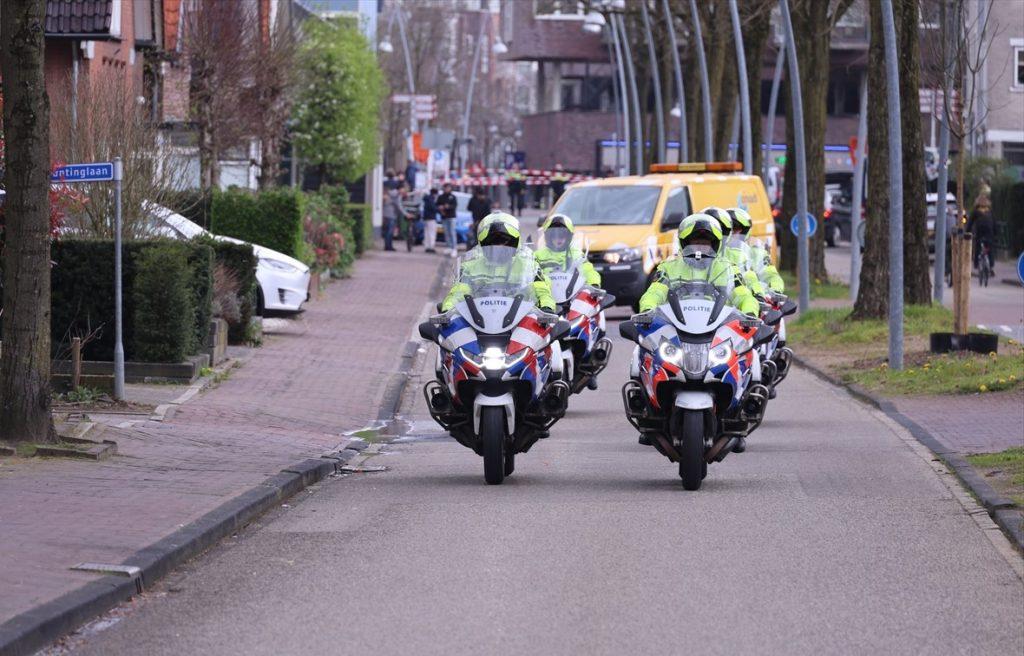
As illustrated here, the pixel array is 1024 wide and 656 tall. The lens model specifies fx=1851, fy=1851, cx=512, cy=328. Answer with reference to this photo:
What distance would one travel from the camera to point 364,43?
46.5 m

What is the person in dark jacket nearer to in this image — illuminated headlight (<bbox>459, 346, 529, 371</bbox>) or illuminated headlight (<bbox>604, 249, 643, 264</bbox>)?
illuminated headlight (<bbox>604, 249, 643, 264</bbox>)

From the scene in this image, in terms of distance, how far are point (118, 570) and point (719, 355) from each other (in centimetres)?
451

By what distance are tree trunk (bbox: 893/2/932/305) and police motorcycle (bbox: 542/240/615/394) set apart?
8.15 m

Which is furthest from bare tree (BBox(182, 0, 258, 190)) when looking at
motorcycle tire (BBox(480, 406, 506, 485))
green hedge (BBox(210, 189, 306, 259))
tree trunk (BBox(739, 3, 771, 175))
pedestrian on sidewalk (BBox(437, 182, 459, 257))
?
motorcycle tire (BBox(480, 406, 506, 485))

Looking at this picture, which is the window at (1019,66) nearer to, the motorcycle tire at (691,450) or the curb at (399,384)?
the curb at (399,384)

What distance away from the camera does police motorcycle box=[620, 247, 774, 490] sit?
1141cm

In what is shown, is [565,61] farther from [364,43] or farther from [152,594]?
[152,594]

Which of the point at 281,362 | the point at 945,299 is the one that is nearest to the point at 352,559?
the point at 281,362

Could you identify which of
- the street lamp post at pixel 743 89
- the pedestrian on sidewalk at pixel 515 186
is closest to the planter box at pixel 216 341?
the street lamp post at pixel 743 89

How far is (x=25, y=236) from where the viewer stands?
12211 mm

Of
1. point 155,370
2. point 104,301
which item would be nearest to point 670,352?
point 155,370

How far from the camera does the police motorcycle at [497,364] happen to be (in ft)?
38.2

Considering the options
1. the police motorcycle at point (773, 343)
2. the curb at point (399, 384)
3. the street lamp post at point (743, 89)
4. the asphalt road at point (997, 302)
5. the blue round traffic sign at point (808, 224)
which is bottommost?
the asphalt road at point (997, 302)

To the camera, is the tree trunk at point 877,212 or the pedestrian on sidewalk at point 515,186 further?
the pedestrian on sidewalk at point 515,186
